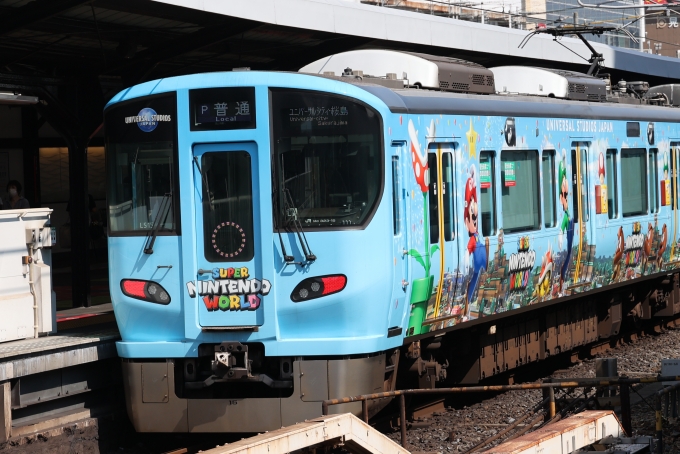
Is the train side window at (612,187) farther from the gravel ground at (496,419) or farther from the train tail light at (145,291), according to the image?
the train tail light at (145,291)

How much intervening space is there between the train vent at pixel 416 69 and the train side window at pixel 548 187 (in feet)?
2.80

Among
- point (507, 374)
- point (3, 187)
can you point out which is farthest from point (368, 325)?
point (3, 187)

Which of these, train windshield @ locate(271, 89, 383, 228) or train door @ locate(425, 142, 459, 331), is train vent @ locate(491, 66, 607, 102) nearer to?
train door @ locate(425, 142, 459, 331)

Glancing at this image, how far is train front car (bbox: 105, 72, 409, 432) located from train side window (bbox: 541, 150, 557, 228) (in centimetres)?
279

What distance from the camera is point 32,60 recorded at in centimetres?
1222

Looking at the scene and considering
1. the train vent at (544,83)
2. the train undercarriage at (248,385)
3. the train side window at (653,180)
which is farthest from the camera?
the train side window at (653,180)

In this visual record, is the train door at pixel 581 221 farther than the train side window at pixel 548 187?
Yes

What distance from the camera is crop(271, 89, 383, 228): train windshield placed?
7879 millimetres

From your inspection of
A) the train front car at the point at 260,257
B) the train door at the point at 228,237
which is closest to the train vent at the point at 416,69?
the train front car at the point at 260,257

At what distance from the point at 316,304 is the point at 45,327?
2461 mm

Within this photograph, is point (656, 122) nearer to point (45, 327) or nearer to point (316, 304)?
point (316, 304)

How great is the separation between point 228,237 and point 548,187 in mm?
3824

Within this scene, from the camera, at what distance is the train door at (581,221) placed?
11062 mm

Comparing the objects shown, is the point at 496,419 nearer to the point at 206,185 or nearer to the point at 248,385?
the point at 248,385
